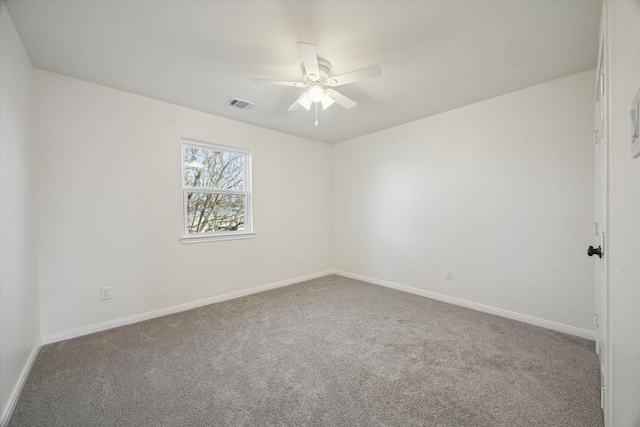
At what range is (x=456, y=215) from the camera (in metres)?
3.31

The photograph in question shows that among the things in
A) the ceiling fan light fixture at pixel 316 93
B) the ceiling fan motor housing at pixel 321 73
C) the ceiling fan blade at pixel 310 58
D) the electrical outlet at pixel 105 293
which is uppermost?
the ceiling fan motor housing at pixel 321 73

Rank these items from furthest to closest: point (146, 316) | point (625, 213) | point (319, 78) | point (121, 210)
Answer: point (146, 316), point (121, 210), point (319, 78), point (625, 213)

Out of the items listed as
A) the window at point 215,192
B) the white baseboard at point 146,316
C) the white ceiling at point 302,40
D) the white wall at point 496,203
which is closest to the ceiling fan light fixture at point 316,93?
the white ceiling at point 302,40

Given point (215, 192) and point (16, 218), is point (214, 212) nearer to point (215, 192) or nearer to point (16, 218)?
point (215, 192)

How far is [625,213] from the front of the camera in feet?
2.64

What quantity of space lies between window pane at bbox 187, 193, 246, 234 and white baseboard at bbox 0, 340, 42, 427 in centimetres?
165

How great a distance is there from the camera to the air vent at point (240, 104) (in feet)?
9.84

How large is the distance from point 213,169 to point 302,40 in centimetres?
219

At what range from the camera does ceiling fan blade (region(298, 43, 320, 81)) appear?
173cm

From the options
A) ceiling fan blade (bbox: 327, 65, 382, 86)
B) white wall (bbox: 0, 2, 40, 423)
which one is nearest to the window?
white wall (bbox: 0, 2, 40, 423)

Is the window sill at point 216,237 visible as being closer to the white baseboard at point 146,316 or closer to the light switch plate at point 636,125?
the white baseboard at point 146,316

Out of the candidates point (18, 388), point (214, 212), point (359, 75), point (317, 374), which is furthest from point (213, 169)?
point (317, 374)

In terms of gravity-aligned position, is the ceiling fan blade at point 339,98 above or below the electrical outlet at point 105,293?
above

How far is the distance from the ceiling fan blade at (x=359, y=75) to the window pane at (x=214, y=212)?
7.35 feet
